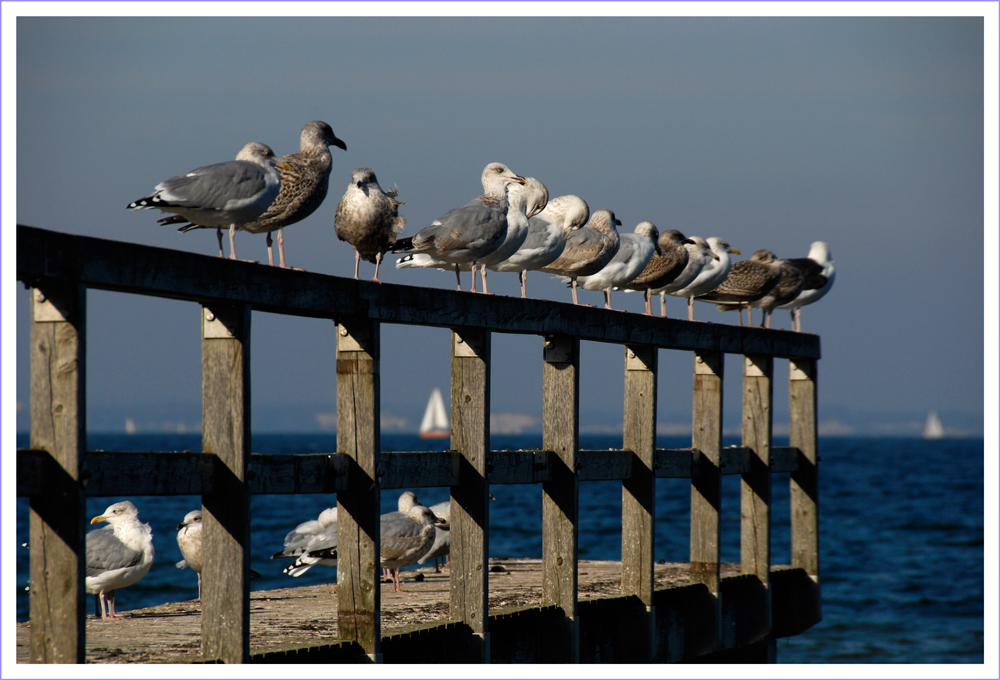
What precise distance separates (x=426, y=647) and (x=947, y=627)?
59.4ft

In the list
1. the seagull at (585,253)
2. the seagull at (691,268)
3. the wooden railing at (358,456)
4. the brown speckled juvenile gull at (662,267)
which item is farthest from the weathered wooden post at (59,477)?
the seagull at (691,268)

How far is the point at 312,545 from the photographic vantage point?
30.1 ft

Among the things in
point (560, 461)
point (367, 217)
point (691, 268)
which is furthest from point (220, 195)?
point (691, 268)

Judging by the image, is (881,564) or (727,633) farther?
(881,564)

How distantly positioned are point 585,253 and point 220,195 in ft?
15.0

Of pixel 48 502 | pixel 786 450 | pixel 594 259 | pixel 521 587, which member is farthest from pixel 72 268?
pixel 786 450

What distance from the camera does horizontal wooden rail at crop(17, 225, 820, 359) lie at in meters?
4.60

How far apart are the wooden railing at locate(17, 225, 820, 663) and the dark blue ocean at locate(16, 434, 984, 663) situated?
7619 mm

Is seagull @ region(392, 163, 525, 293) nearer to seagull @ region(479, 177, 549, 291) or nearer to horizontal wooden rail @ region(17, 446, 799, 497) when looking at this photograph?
seagull @ region(479, 177, 549, 291)

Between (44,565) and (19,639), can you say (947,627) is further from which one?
(44,565)

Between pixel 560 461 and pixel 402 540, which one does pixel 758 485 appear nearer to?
pixel 402 540

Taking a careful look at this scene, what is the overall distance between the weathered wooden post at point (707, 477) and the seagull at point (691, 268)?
2286 mm

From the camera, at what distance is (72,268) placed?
4613 mm

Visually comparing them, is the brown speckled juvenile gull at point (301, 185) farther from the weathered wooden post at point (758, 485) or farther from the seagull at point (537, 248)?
the weathered wooden post at point (758, 485)
